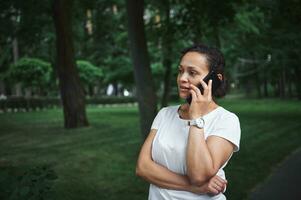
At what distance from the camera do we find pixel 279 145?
46.1ft

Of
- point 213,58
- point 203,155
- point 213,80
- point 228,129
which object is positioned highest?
point 213,58

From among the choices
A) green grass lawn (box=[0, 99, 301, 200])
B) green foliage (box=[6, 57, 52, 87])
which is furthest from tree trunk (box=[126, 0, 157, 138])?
green foliage (box=[6, 57, 52, 87])

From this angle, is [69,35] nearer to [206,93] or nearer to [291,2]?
[291,2]

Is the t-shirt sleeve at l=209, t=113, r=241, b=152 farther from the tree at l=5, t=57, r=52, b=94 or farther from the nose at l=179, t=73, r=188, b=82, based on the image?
the tree at l=5, t=57, r=52, b=94

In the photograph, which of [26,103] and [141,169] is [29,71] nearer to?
[26,103]

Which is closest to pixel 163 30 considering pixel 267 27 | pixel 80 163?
pixel 80 163

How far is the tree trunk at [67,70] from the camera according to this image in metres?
19.1

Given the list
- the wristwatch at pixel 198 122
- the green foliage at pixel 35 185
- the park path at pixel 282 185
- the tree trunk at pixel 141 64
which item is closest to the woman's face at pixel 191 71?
the wristwatch at pixel 198 122

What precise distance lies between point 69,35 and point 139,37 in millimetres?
9214

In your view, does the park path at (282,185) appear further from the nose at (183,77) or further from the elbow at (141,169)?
the nose at (183,77)

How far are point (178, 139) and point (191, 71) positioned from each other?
1.25ft

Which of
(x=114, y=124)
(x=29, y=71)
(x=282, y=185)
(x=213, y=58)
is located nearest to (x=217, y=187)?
(x=213, y=58)

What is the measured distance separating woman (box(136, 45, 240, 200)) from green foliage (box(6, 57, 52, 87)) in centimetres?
3596

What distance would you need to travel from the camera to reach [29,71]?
3772cm
